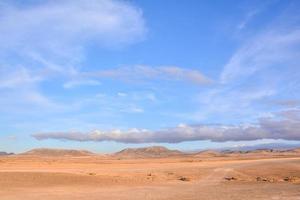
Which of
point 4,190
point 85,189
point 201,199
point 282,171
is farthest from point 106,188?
point 282,171

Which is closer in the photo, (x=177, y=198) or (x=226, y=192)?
(x=177, y=198)

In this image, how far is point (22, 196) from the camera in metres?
25.7

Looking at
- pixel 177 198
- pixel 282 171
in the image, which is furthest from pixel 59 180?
pixel 282 171

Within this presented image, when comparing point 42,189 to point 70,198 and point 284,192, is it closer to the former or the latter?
point 70,198

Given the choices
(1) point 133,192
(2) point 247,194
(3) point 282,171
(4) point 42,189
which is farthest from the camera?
(3) point 282,171

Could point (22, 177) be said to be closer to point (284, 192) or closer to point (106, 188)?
point (106, 188)

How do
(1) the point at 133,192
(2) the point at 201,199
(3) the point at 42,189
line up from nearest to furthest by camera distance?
(2) the point at 201,199, (1) the point at 133,192, (3) the point at 42,189

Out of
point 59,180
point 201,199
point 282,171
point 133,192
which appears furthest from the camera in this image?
point 282,171

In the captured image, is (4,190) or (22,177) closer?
(4,190)

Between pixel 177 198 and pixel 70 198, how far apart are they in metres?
5.16

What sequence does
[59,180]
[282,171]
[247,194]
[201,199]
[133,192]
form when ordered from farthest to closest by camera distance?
[282,171]
[59,180]
[133,192]
[247,194]
[201,199]

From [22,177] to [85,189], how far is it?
6.83 metres

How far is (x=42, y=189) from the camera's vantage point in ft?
97.5

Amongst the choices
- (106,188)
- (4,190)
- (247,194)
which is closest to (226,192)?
(247,194)
